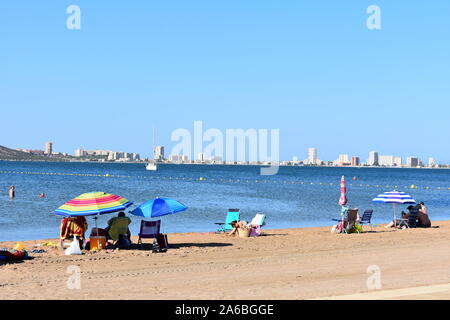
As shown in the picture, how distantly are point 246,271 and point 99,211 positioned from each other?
4592mm

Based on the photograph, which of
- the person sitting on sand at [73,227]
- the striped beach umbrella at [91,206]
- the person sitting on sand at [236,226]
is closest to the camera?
the striped beach umbrella at [91,206]

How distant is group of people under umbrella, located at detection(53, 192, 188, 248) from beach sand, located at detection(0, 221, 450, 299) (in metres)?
0.72

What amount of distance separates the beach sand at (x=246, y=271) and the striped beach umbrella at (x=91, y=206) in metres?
1.01

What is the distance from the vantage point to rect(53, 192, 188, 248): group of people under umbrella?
15281 mm

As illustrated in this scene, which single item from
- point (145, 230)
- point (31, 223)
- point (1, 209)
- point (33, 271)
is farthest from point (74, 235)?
point (1, 209)

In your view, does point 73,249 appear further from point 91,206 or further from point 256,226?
point 256,226

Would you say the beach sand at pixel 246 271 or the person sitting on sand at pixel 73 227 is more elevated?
the person sitting on sand at pixel 73 227

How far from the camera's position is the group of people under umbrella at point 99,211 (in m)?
15.3

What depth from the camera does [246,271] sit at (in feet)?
40.3

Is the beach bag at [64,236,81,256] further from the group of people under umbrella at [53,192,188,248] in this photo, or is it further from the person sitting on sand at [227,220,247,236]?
the person sitting on sand at [227,220,247,236]

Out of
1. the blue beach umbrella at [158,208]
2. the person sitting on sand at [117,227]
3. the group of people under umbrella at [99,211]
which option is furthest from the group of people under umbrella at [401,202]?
the person sitting on sand at [117,227]

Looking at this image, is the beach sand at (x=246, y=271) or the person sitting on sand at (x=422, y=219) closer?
the beach sand at (x=246, y=271)

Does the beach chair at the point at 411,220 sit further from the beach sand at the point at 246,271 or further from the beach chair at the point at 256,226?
the beach chair at the point at 256,226
